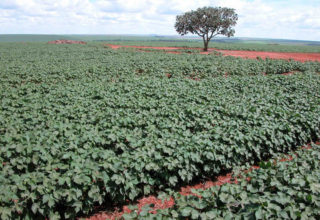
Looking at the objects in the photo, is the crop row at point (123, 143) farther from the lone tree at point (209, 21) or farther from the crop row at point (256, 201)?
the lone tree at point (209, 21)

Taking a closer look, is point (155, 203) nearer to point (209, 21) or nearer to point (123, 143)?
point (123, 143)

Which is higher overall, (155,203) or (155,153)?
(155,153)

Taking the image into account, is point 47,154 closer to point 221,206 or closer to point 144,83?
point 221,206

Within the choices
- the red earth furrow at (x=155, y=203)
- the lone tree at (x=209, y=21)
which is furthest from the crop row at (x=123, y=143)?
the lone tree at (x=209, y=21)

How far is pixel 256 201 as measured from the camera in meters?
3.70

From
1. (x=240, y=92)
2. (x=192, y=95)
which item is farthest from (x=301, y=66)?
(x=192, y=95)

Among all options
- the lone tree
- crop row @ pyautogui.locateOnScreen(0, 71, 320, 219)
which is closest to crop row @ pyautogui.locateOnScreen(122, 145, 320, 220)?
crop row @ pyautogui.locateOnScreen(0, 71, 320, 219)

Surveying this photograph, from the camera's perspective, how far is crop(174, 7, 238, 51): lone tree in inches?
1606

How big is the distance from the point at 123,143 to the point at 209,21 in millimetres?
39282

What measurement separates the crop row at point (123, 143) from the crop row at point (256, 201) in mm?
1050

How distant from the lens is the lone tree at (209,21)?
40.8m

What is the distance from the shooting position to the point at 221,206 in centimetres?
388

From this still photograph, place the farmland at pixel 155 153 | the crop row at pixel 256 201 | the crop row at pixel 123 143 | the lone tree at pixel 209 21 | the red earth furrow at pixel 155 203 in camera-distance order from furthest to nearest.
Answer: the lone tree at pixel 209 21 < the red earth furrow at pixel 155 203 < the crop row at pixel 123 143 < the farmland at pixel 155 153 < the crop row at pixel 256 201

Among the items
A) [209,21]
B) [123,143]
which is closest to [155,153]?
[123,143]
